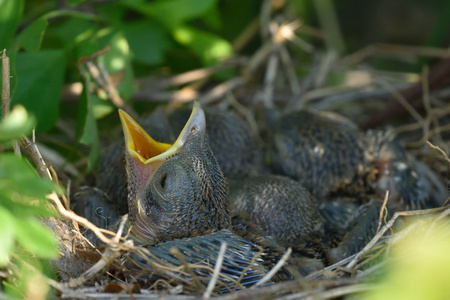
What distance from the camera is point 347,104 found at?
92.2 inches

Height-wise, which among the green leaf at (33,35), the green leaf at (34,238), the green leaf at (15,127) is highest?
the green leaf at (33,35)

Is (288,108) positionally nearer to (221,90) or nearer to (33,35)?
(221,90)

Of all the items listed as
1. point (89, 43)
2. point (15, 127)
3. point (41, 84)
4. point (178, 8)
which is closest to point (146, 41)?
point (178, 8)

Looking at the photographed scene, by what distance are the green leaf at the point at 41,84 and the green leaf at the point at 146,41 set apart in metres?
0.36

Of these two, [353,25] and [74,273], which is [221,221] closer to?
[74,273]

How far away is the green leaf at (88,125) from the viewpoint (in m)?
1.53

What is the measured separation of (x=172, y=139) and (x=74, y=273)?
0.66m

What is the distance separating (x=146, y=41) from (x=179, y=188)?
82 cm

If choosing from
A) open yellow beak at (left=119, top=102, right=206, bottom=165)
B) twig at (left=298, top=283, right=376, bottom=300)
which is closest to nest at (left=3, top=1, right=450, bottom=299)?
twig at (left=298, top=283, right=376, bottom=300)

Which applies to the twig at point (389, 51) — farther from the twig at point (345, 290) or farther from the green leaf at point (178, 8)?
the twig at point (345, 290)

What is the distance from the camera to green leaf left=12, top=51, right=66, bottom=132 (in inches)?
60.1

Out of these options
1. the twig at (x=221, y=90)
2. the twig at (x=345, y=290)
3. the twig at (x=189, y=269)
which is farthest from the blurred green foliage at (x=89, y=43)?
the twig at (x=345, y=290)

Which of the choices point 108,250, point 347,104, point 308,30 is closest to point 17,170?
point 108,250

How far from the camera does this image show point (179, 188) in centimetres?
130
